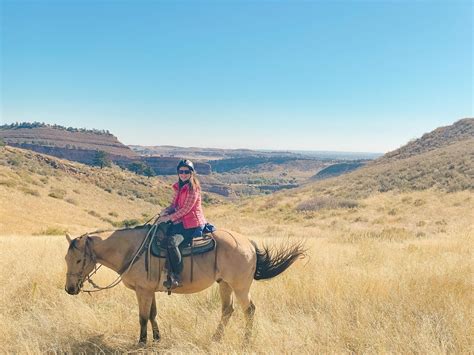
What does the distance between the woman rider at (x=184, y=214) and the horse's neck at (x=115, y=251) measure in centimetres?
49

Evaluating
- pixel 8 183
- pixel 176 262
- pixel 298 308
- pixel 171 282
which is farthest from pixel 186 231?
pixel 8 183

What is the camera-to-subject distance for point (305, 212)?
3112 centimetres

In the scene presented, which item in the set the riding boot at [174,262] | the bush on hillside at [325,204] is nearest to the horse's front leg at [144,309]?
the riding boot at [174,262]

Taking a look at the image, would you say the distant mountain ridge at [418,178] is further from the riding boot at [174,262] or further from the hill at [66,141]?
the hill at [66,141]

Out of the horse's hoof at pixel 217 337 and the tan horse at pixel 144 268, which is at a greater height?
the tan horse at pixel 144 268

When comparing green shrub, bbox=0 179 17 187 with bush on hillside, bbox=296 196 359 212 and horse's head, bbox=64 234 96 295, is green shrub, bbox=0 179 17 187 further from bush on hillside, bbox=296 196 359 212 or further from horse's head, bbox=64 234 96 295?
horse's head, bbox=64 234 96 295

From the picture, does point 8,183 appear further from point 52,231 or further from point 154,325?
point 154,325

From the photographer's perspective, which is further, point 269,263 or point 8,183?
point 8,183

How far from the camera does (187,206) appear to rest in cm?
523

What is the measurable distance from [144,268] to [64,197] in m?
41.7

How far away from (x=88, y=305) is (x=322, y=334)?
13.3 ft

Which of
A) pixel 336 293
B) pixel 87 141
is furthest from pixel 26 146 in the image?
pixel 336 293

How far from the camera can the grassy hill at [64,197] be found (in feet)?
93.3

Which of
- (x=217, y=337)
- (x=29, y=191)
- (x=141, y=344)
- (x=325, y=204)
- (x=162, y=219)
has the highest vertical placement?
(x=162, y=219)
